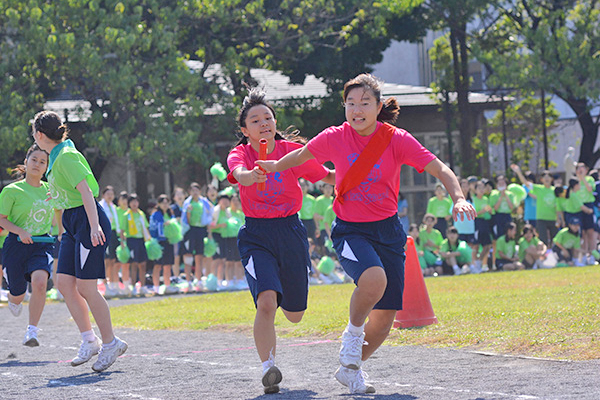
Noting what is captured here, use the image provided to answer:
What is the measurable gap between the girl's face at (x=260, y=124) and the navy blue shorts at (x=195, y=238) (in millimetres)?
12431

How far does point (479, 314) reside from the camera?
417 inches

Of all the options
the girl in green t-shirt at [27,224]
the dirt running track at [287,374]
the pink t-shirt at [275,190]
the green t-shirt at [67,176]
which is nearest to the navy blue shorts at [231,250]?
the dirt running track at [287,374]

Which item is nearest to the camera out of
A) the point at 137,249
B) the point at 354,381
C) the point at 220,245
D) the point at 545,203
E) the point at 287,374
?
the point at 354,381

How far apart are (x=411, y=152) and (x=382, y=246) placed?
0.63 m

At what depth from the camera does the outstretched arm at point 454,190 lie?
590 cm

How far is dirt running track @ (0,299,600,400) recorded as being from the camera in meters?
6.30

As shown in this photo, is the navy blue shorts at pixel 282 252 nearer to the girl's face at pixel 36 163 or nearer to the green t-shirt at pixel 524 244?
the girl's face at pixel 36 163

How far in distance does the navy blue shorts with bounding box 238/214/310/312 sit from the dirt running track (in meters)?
0.62

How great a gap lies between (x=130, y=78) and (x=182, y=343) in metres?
13.8

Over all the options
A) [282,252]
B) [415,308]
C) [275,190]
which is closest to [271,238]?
[282,252]

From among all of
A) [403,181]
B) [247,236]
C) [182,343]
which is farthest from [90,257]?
[403,181]

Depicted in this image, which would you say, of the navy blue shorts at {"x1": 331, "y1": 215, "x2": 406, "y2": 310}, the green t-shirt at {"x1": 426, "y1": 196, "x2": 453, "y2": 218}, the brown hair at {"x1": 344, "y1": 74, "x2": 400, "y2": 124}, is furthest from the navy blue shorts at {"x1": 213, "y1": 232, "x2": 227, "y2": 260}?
the navy blue shorts at {"x1": 331, "y1": 215, "x2": 406, "y2": 310}

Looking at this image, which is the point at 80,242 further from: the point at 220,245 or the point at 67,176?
the point at 220,245

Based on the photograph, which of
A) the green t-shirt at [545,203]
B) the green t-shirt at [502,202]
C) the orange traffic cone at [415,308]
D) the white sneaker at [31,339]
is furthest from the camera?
the green t-shirt at [545,203]
